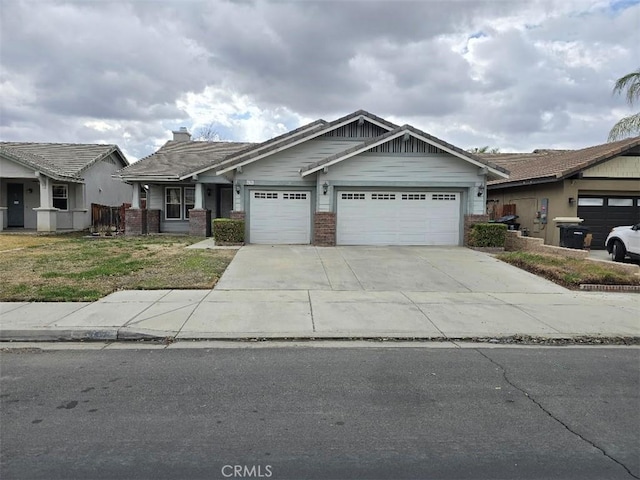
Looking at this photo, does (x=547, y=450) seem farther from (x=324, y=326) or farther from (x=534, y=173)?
(x=534, y=173)

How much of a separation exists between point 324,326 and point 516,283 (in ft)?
19.1

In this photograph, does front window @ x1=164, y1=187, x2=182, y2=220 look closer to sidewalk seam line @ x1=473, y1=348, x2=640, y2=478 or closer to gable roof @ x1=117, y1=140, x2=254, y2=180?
gable roof @ x1=117, y1=140, x2=254, y2=180

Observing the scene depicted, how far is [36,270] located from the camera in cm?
1030

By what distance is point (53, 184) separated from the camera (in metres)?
22.2

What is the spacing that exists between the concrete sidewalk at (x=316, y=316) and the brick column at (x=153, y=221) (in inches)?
543

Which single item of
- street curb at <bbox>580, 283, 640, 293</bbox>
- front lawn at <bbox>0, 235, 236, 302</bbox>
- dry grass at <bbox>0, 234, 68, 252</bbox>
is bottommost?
street curb at <bbox>580, 283, 640, 293</bbox>

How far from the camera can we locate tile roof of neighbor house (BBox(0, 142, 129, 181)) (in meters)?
20.4

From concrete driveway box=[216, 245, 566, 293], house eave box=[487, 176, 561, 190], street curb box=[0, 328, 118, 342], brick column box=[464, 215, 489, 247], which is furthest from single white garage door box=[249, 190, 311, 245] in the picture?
street curb box=[0, 328, 118, 342]

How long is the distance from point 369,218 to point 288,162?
3.76m

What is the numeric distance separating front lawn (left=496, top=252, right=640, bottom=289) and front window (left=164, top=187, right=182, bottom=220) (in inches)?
624

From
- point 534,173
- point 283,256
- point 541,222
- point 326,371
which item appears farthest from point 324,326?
point 534,173

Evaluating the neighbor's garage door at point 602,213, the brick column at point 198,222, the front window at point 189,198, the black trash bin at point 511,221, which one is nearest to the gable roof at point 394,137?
the black trash bin at point 511,221

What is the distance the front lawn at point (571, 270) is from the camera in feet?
31.6

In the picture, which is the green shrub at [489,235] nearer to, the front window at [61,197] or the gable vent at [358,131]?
the gable vent at [358,131]
